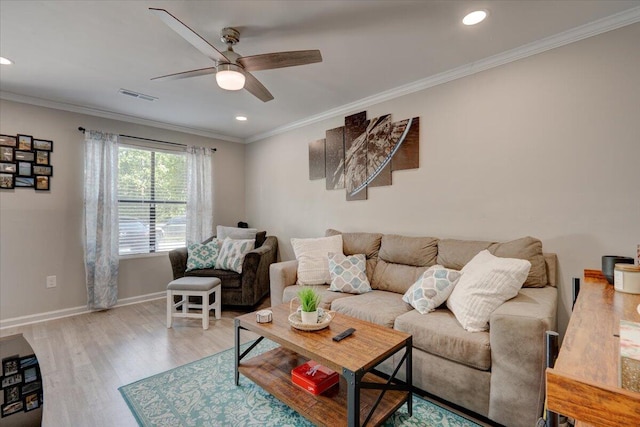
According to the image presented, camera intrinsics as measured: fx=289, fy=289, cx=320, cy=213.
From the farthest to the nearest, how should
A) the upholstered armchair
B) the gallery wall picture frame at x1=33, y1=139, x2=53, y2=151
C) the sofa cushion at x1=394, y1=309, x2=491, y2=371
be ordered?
1. the upholstered armchair
2. the gallery wall picture frame at x1=33, y1=139, x2=53, y2=151
3. the sofa cushion at x1=394, y1=309, x2=491, y2=371

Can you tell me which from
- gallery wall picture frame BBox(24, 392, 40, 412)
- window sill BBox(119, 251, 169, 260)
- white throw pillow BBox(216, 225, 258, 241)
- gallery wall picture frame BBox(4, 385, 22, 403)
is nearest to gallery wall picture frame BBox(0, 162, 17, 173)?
window sill BBox(119, 251, 169, 260)

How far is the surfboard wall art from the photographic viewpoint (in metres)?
2.99

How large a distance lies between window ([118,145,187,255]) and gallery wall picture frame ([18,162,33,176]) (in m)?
0.85

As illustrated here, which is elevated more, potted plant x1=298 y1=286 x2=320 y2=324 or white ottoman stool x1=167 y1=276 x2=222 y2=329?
Answer: potted plant x1=298 y1=286 x2=320 y2=324

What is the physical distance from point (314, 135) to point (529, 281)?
288cm

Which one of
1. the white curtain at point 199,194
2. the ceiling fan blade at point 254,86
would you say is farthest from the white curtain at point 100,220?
the ceiling fan blade at point 254,86

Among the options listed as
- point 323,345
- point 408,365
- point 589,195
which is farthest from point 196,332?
point 589,195

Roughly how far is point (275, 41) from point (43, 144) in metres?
3.10

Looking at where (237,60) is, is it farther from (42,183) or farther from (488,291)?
(42,183)

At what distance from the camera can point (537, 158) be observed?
225 centimetres

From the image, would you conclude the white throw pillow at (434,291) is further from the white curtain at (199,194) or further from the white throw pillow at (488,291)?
the white curtain at (199,194)

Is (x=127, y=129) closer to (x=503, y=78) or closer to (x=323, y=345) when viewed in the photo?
(x=323, y=345)

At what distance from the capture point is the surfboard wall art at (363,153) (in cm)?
299

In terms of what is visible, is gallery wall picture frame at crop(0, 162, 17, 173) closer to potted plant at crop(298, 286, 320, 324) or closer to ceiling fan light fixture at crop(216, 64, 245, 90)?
ceiling fan light fixture at crop(216, 64, 245, 90)
